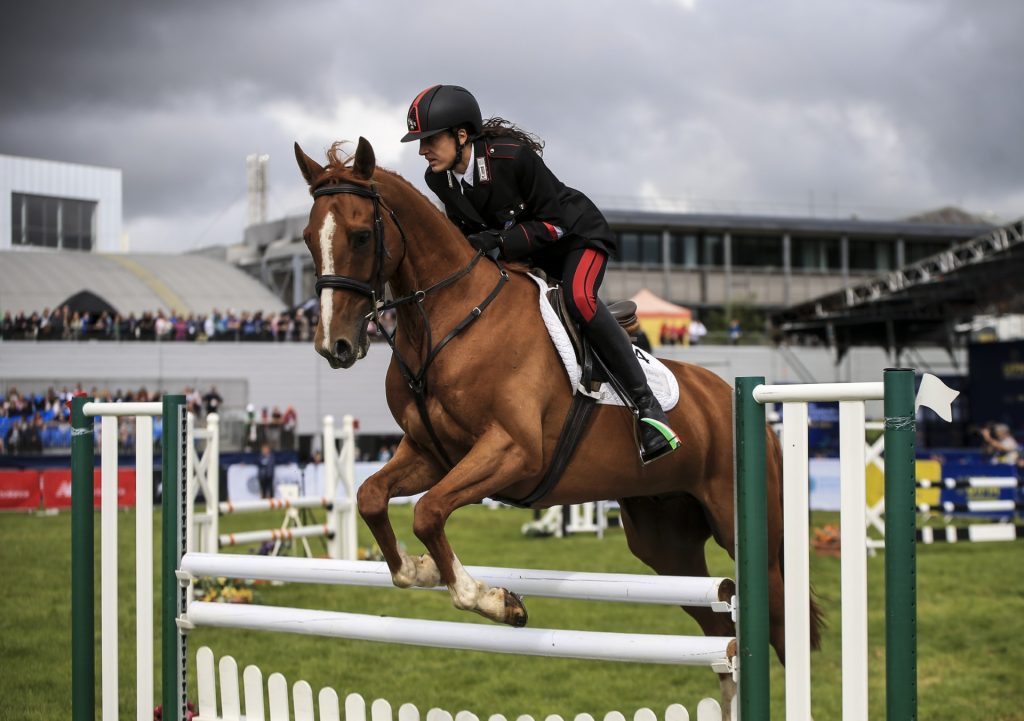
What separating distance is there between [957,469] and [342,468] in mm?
10397

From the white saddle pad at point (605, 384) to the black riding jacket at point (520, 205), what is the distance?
0.63 feet

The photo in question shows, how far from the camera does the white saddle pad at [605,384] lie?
390 centimetres

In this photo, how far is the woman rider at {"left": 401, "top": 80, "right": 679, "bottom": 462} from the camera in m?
3.84

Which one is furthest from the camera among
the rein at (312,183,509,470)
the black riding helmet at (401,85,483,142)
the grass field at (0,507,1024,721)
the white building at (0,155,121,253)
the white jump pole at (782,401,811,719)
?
the white building at (0,155,121,253)

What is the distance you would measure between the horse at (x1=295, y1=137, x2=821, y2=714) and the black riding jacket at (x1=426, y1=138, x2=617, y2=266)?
0.52ft

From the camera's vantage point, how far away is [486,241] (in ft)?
13.3

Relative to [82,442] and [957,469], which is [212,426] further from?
[957,469]

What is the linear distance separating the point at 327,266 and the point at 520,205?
2.96ft

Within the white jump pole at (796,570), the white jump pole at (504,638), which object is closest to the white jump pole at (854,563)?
the white jump pole at (796,570)

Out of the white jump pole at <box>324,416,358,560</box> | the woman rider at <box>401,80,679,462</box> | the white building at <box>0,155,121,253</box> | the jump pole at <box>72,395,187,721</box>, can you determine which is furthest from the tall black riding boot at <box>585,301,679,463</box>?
the white building at <box>0,155,121,253</box>

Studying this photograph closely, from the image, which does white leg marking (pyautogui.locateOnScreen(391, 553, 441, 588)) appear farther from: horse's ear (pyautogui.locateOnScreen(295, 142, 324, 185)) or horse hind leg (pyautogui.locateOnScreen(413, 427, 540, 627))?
horse's ear (pyautogui.locateOnScreen(295, 142, 324, 185))

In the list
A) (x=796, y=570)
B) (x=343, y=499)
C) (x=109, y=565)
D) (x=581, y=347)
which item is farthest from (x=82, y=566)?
(x=343, y=499)

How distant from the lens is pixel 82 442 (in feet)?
14.2

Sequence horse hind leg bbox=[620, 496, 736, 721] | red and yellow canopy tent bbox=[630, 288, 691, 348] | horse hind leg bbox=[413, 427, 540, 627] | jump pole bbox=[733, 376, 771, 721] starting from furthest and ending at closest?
red and yellow canopy tent bbox=[630, 288, 691, 348], horse hind leg bbox=[620, 496, 736, 721], horse hind leg bbox=[413, 427, 540, 627], jump pole bbox=[733, 376, 771, 721]
